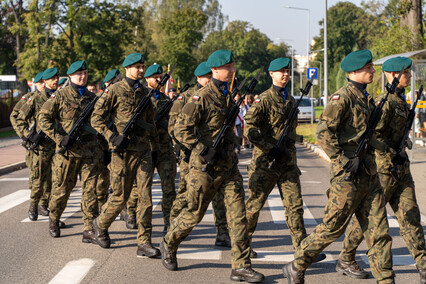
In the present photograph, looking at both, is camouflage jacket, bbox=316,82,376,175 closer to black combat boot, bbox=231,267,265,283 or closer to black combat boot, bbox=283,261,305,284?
black combat boot, bbox=283,261,305,284

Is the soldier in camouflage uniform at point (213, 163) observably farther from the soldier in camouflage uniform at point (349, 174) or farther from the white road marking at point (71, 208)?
the white road marking at point (71, 208)

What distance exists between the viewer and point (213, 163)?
225 inches

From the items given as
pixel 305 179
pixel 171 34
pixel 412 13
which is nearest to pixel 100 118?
pixel 305 179

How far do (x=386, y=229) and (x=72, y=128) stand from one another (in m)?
3.96

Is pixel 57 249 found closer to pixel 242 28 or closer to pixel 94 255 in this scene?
pixel 94 255

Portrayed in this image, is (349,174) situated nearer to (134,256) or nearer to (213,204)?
(213,204)

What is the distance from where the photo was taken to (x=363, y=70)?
5230 millimetres

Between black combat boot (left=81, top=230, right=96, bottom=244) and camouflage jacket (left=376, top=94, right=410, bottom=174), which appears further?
black combat boot (left=81, top=230, right=96, bottom=244)

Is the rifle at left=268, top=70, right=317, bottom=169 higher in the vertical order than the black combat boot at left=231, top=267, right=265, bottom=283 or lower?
higher

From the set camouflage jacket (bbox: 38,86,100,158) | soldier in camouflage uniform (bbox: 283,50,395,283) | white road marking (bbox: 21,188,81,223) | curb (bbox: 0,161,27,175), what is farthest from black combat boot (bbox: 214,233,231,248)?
curb (bbox: 0,161,27,175)

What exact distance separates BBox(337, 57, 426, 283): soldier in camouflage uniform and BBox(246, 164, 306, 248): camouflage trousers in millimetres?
536

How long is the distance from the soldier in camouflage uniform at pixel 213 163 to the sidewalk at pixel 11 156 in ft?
→ 34.3

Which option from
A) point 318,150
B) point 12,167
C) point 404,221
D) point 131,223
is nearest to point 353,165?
point 404,221

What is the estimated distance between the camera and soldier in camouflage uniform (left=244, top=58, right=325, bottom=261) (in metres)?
6.15
